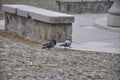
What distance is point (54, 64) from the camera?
9.53 m

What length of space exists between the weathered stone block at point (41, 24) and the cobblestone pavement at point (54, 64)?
106cm

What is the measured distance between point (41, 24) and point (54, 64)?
418 centimetres

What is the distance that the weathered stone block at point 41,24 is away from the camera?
1295 centimetres

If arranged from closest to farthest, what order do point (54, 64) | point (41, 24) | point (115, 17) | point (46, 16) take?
point (54, 64)
point (46, 16)
point (41, 24)
point (115, 17)

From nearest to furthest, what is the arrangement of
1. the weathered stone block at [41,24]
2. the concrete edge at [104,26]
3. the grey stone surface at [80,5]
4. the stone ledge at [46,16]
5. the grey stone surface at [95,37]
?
the grey stone surface at [95,37] → the stone ledge at [46,16] → the weathered stone block at [41,24] → the concrete edge at [104,26] → the grey stone surface at [80,5]

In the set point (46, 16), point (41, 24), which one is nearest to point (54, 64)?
point (46, 16)

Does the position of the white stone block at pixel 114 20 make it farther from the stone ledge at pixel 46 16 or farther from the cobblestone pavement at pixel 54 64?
the cobblestone pavement at pixel 54 64

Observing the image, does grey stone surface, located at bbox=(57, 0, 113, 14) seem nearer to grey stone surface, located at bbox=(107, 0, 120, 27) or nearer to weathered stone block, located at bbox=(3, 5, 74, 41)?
grey stone surface, located at bbox=(107, 0, 120, 27)

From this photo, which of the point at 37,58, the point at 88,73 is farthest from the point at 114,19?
the point at 88,73

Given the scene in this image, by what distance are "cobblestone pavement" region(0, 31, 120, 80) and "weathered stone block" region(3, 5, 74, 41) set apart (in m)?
1.06

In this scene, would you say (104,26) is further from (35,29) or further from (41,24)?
(41,24)

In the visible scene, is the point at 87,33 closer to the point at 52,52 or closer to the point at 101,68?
the point at 52,52

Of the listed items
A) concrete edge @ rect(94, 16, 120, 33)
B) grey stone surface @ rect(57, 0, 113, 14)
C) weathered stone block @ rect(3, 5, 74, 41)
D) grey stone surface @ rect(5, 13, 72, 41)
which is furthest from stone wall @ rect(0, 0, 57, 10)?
weathered stone block @ rect(3, 5, 74, 41)

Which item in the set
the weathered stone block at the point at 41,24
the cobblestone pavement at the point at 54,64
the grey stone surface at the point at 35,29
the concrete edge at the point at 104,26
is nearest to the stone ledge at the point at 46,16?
the weathered stone block at the point at 41,24
